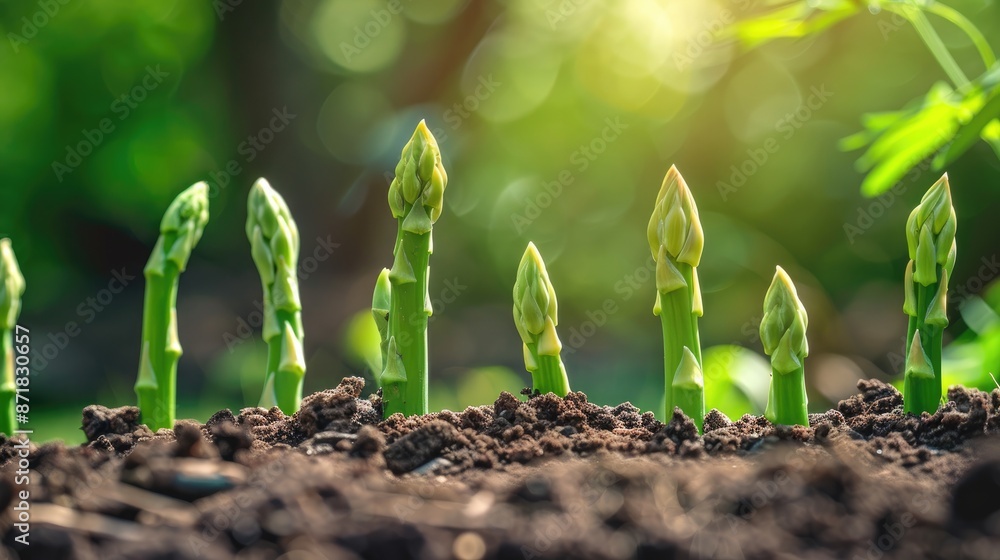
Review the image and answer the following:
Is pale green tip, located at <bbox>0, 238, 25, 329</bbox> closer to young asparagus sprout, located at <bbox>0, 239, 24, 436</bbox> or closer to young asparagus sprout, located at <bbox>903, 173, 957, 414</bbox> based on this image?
young asparagus sprout, located at <bbox>0, 239, 24, 436</bbox>

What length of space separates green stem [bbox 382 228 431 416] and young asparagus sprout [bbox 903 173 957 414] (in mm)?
952

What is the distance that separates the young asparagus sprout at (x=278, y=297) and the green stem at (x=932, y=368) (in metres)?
1.26

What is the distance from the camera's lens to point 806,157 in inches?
203

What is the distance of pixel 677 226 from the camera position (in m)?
1.45

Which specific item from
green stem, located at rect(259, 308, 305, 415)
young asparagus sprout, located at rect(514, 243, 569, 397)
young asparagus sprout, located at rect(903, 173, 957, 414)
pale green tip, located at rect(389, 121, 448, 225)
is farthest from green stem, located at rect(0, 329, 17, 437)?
young asparagus sprout, located at rect(903, 173, 957, 414)

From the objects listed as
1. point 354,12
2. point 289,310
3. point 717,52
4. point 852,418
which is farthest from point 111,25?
point 852,418

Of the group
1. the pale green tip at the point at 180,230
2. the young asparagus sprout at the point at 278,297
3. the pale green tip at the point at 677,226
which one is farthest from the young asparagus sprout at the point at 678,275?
the pale green tip at the point at 180,230

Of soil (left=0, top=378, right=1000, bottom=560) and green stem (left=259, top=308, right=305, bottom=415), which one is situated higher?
green stem (left=259, top=308, right=305, bottom=415)

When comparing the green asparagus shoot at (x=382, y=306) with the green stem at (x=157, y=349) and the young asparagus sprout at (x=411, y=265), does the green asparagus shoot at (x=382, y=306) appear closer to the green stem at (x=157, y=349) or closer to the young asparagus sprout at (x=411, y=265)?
the young asparagus sprout at (x=411, y=265)

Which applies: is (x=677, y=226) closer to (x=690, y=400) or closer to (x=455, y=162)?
(x=690, y=400)

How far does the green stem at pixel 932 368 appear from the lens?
155cm

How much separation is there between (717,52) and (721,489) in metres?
4.44

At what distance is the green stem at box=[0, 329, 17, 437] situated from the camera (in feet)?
5.55

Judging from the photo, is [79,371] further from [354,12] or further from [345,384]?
[345,384]
